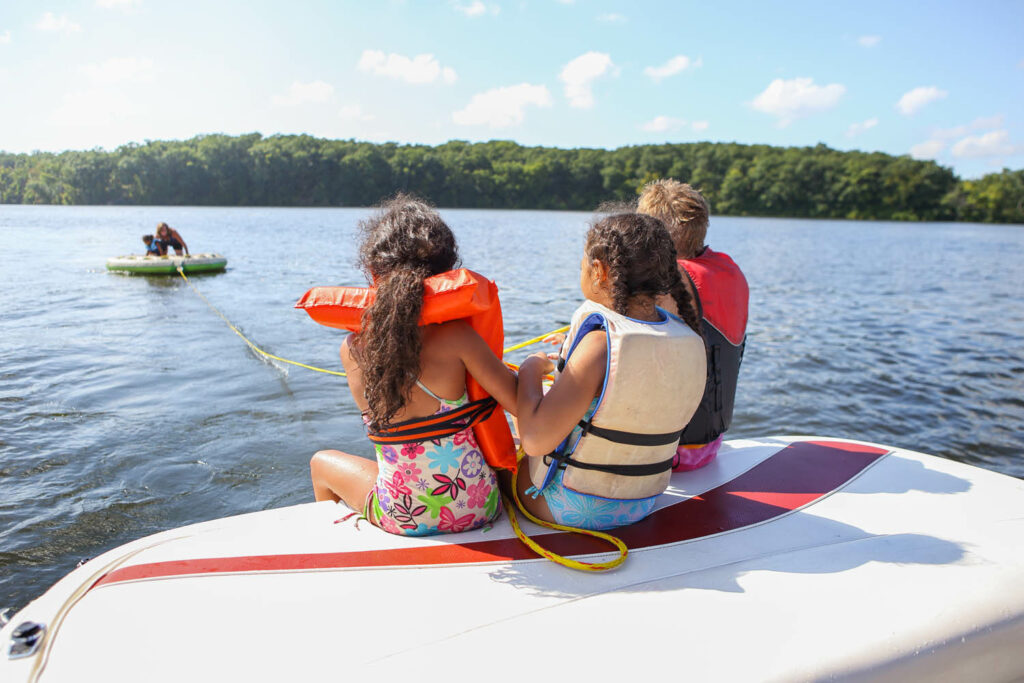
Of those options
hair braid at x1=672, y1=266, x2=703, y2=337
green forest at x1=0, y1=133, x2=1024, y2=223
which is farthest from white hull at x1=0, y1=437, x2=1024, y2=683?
green forest at x1=0, y1=133, x2=1024, y2=223

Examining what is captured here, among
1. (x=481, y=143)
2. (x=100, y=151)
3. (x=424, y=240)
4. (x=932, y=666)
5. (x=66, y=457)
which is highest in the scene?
(x=481, y=143)

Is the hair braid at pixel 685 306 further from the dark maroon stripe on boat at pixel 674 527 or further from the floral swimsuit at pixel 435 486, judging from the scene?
the floral swimsuit at pixel 435 486

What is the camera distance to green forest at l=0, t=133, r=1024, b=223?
66.1 metres

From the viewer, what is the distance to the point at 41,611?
6.53 ft

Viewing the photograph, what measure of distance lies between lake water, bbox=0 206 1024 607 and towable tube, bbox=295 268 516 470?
2.68 meters

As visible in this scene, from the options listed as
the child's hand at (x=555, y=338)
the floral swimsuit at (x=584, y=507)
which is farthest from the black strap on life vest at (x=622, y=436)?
the child's hand at (x=555, y=338)

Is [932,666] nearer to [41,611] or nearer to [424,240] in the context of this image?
[424,240]

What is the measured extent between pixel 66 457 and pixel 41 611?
3682 mm

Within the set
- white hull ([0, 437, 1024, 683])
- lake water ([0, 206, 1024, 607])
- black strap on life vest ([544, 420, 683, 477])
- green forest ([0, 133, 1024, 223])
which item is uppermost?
green forest ([0, 133, 1024, 223])

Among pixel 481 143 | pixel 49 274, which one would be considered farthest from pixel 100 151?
pixel 49 274

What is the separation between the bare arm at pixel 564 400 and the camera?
6.65ft

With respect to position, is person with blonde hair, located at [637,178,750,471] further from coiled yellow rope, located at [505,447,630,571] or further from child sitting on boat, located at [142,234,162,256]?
child sitting on boat, located at [142,234,162,256]

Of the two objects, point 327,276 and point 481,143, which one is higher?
point 481,143

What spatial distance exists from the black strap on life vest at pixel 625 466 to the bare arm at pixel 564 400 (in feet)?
0.30
